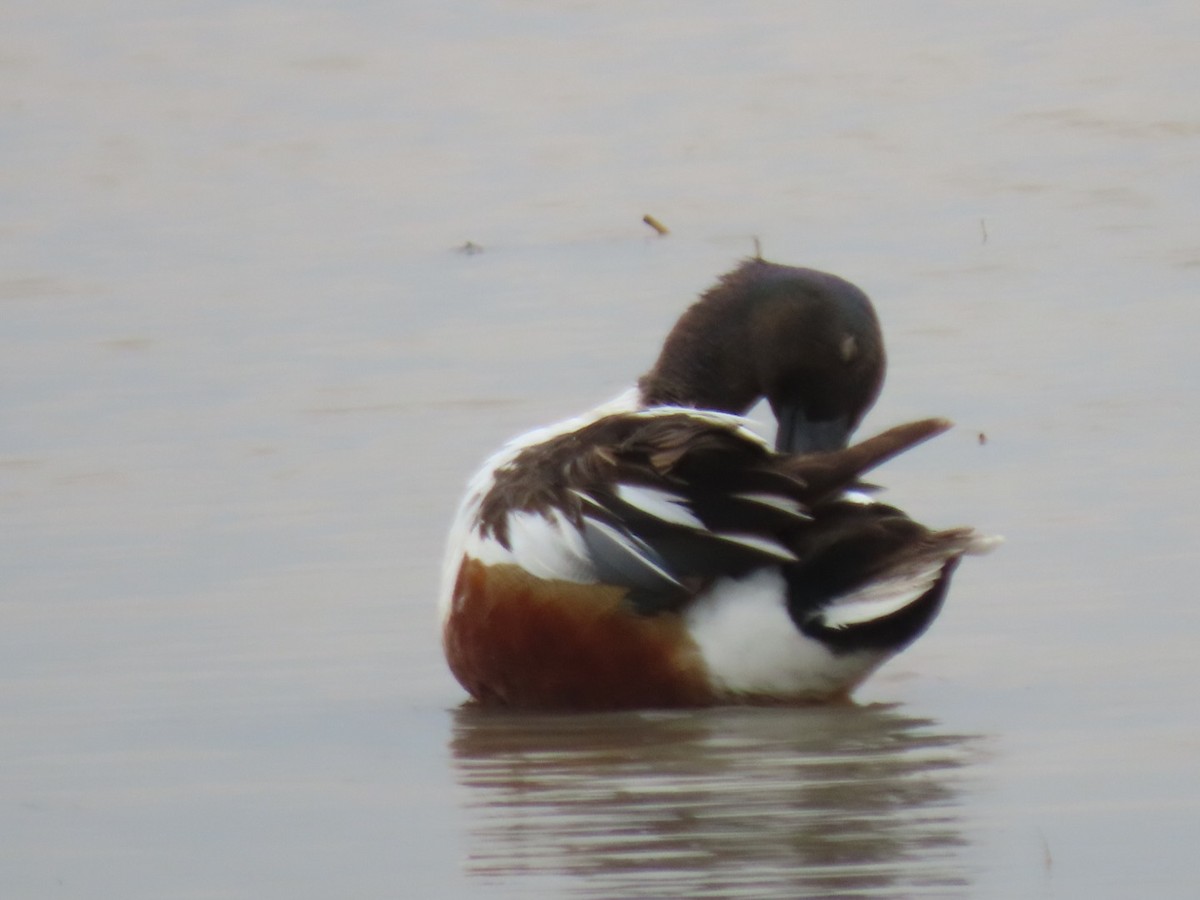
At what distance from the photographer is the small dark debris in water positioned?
32.2 ft

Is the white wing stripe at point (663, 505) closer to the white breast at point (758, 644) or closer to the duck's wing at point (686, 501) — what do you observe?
the duck's wing at point (686, 501)

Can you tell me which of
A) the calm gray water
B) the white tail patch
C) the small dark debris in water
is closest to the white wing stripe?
the white tail patch

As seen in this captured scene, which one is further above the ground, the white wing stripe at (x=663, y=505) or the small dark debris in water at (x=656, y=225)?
the small dark debris in water at (x=656, y=225)

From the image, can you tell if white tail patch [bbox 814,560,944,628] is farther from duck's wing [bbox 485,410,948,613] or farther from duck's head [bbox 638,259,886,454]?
duck's head [bbox 638,259,886,454]

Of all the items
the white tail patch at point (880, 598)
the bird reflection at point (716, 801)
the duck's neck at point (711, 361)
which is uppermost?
the duck's neck at point (711, 361)

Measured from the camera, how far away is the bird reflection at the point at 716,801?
4.20 m

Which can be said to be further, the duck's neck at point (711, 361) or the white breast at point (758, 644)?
the duck's neck at point (711, 361)

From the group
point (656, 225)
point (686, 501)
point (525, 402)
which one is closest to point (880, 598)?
point (686, 501)

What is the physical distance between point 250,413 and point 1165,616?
312 centimetres

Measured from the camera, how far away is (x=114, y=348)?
29.3 ft

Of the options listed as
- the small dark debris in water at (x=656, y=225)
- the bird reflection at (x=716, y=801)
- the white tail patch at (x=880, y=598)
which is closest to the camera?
the bird reflection at (x=716, y=801)

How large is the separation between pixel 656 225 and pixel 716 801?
17.4 feet

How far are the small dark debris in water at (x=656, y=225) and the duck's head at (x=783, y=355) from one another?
10.2 feet

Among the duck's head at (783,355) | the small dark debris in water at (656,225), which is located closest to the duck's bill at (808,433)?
the duck's head at (783,355)
